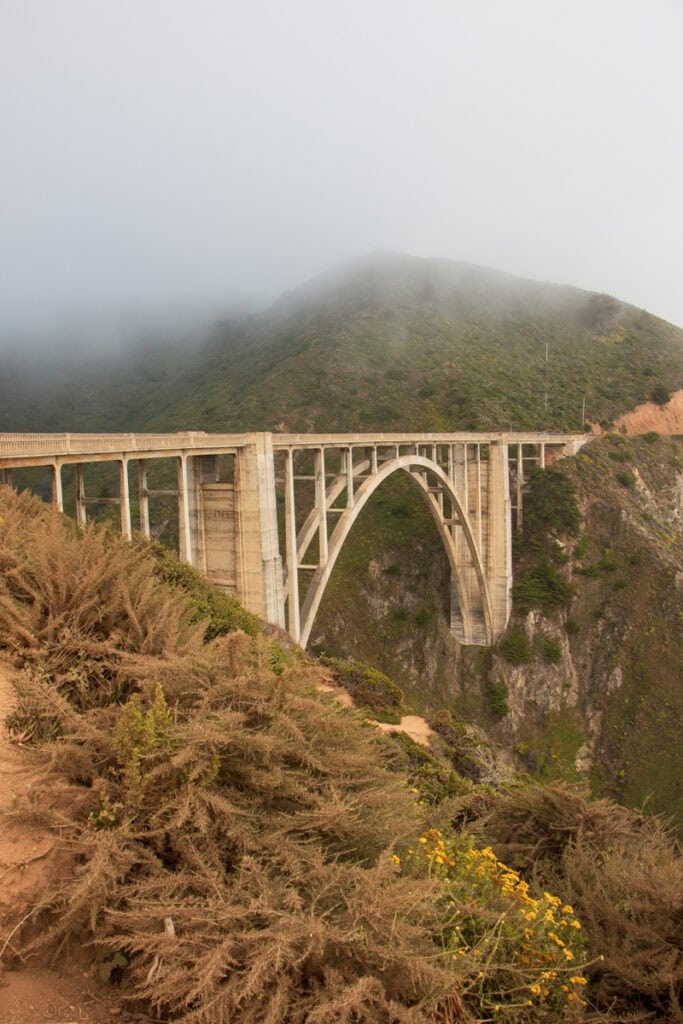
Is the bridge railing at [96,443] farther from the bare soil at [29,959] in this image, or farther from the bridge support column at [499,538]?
the bridge support column at [499,538]

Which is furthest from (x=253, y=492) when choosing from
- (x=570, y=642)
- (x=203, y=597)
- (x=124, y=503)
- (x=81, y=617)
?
(x=570, y=642)

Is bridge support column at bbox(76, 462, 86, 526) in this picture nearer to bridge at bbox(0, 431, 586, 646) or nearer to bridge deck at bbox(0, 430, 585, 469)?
bridge at bbox(0, 431, 586, 646)

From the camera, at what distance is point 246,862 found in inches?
176

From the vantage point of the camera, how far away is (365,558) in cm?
4072

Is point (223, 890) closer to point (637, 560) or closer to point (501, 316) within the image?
point (637, 560)

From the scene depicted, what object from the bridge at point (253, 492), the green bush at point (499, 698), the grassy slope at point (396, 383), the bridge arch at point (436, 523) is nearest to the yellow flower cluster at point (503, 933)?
the bridge at point (253, 492)

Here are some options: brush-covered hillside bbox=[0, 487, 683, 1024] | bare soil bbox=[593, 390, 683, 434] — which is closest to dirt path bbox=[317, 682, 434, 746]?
brush-covered hillside bbox=[0, 487, 683, 1024]

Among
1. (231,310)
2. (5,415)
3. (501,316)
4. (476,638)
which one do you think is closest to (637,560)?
(476,638)

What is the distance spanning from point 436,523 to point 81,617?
29.1 m

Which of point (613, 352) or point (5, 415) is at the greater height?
point (613, 352)

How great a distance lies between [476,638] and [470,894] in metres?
33.2

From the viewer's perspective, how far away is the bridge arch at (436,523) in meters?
19.4

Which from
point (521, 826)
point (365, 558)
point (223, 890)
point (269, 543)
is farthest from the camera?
point (365, 558)

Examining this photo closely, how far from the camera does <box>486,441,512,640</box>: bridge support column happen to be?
116 ft
